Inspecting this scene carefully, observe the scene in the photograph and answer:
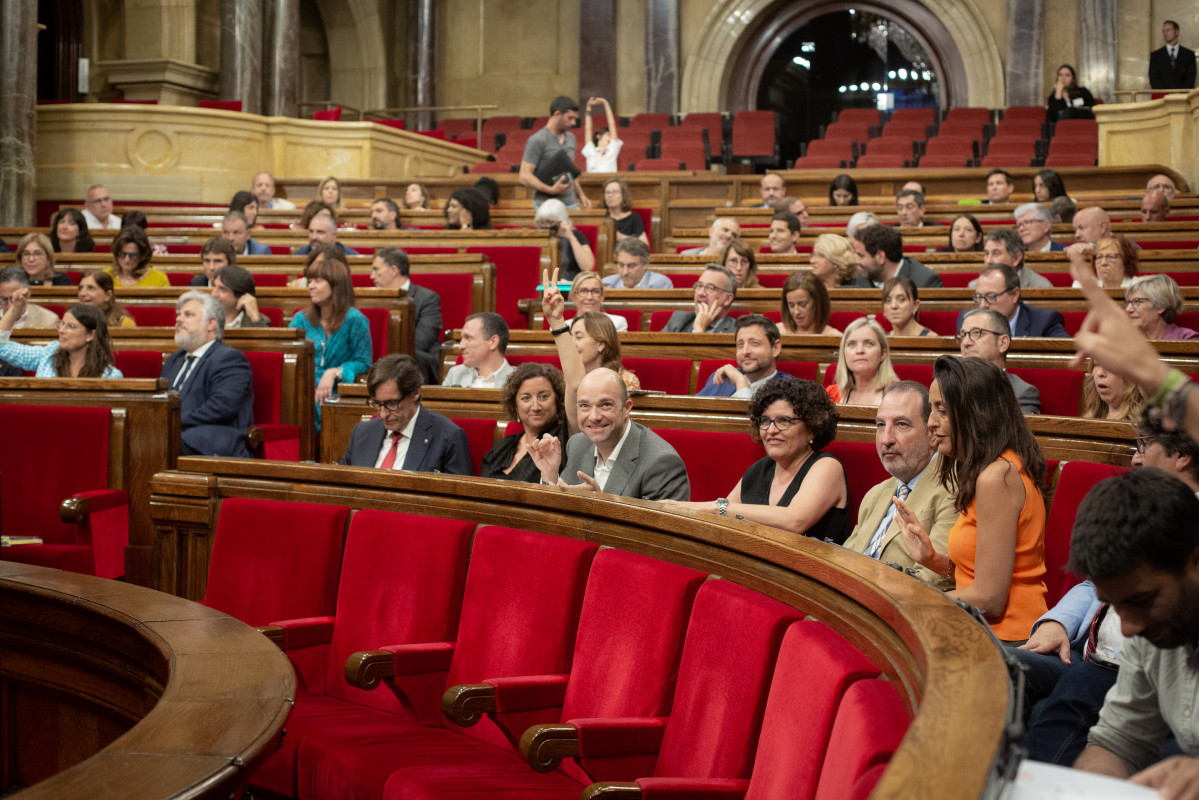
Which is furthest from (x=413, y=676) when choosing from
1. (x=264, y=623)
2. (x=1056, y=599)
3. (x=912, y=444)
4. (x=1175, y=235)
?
(x=1175, y=235)

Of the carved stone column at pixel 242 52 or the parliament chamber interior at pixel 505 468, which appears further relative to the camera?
the carved stone column at pixel 242 52

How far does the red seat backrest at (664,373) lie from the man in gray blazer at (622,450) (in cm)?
93

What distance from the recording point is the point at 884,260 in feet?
12.6

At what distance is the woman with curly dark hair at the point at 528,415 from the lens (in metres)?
2.59

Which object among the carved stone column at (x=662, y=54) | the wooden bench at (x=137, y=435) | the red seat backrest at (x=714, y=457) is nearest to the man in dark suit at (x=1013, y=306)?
the red seat backrest at (x=714, y=457)

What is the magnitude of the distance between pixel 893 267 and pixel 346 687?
2540 mm

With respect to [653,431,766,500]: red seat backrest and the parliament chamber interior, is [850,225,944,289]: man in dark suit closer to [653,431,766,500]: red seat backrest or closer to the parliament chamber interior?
the parliament chamber interior

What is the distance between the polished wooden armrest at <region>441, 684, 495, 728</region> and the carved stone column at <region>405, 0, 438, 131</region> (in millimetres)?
10473

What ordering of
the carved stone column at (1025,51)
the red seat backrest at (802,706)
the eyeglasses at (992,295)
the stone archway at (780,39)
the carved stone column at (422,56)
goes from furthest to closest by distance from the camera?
the carved stone column at (422,56) < the stone archway at (780,39) < the carved stone column at (1025,51) < the eyeglasses at (992,295) < the red seat backrest at (802,706)

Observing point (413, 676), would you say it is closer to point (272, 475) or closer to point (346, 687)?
point (346, 687)

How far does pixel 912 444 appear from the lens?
198 cm

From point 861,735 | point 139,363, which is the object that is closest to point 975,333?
point 861,735

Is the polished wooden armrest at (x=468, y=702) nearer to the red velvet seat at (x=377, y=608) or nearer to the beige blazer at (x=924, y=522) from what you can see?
the red velvet seat at (x=377, y=608)

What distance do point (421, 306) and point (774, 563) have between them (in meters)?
2.94
